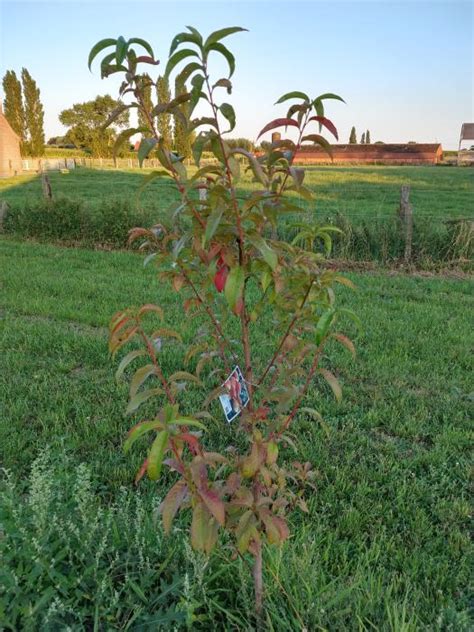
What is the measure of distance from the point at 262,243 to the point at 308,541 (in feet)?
4.30

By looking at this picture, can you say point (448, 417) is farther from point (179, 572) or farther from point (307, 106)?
point (307, 106)

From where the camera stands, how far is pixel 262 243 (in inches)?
43.4

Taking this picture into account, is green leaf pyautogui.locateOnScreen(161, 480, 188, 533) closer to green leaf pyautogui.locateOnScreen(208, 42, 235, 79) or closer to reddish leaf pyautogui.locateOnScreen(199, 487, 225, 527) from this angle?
reddish leaf pyautogui.locateOnScreen(199, 487, 225, 527)

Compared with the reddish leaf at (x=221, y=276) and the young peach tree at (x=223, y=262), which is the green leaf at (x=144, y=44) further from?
the reddish leaf at (x=221, y=276)

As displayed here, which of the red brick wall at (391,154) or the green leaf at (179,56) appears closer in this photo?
the green leaf at (179,56)

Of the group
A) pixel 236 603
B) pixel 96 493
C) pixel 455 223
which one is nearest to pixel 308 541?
pixel 236 603

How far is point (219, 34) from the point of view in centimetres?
97

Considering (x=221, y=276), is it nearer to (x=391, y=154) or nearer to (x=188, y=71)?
(x=188, y=71)

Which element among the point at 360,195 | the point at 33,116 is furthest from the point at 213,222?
the point at 33,116

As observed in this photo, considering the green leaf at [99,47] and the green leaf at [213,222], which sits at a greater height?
the green leaf at [99,47]

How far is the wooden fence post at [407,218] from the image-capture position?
272 inches

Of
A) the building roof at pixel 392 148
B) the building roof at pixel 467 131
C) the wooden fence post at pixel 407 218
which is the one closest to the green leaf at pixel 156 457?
the wooden fence post at pixel 407 218

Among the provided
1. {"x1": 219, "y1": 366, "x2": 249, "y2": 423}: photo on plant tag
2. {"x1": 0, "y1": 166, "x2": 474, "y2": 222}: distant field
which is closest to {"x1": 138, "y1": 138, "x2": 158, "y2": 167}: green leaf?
{"x1": 219, "y1": 366, "x2": 249, "y2": 423}: photo on plant tag

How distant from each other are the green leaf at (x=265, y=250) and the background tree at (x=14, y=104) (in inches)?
1940
